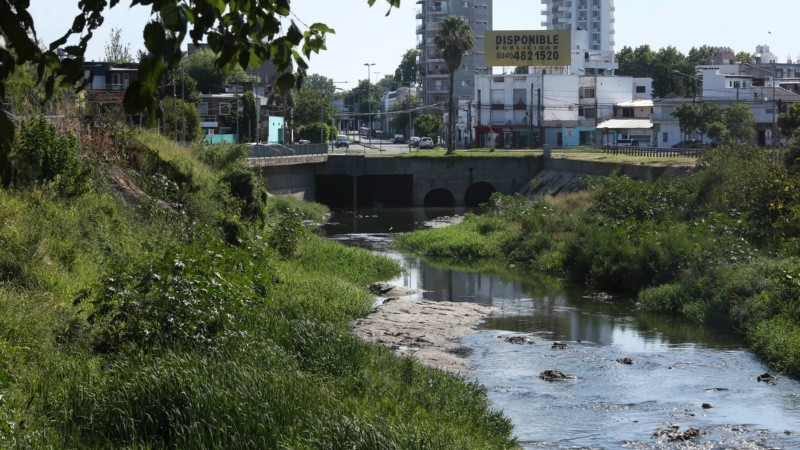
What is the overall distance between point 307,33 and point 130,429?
8.80 metres

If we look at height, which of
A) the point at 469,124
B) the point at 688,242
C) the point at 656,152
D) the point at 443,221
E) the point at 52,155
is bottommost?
the point at 443,221

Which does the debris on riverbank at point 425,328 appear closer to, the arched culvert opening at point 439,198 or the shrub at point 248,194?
the shrub at point 248,194

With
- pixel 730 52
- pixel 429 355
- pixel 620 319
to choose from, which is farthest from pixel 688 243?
pixel 730 52

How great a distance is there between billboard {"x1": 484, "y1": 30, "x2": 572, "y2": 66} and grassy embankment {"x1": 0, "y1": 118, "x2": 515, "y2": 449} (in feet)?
296

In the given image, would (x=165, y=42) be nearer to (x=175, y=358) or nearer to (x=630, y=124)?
(x=175, y=358)

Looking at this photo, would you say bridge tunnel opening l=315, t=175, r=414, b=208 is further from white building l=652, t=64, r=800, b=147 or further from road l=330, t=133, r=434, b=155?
white building l=652, t=64, r=800, b=147

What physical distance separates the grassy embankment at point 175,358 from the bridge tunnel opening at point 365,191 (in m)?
58.9

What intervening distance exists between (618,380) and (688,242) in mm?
15013

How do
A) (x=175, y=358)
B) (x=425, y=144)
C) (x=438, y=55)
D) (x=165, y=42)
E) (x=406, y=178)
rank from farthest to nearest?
1. (x=438, y=55)
2. (x=425, y=144)
3. (x=406, y=178)
4. (x=175, y=358)
5. (x=165, y=42)

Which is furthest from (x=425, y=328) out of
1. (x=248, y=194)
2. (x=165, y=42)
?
(x=165, y=42)

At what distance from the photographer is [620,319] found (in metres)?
34.6

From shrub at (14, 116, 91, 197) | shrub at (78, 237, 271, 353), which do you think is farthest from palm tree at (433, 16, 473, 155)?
shrub at (78, 237, 271, 353)

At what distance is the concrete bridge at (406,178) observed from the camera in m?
86.6

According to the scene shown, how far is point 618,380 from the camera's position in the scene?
2564cm
